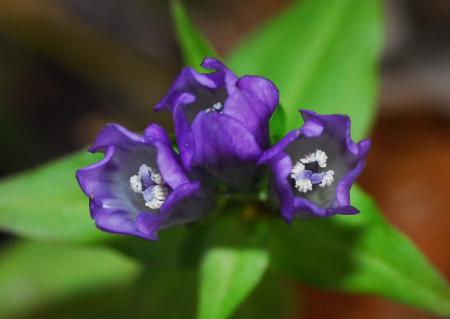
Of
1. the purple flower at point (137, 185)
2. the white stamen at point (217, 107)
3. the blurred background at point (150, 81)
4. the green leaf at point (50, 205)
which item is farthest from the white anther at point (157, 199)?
the blurred background at point (150, 81)

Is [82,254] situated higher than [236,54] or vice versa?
[236,54]

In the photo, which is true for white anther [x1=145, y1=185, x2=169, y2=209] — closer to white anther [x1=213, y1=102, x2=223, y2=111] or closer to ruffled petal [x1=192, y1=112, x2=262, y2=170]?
ruffled petal [x1=192, y1=112, x2=262, y2=170]

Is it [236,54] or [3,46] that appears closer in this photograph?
[236,54]

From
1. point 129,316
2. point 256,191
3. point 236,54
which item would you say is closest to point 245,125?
point 256,191

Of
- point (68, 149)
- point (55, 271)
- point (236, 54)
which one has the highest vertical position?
point (236, 54)

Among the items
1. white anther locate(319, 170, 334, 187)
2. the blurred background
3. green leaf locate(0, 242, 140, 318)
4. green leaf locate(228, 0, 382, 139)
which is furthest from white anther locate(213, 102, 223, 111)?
the blurred background

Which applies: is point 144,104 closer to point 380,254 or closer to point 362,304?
point 362,304
